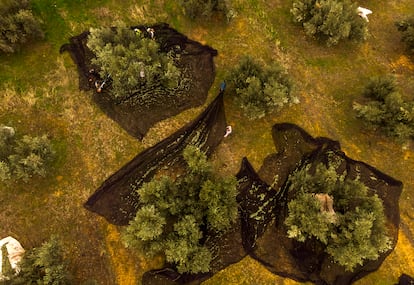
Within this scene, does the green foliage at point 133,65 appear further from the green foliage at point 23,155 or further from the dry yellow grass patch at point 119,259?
the dry yellow grass patch at point 119,259

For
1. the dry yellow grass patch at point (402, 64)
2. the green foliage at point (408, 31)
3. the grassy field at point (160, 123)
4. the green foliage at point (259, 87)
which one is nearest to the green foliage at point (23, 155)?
the grassy field at point (160, 123)

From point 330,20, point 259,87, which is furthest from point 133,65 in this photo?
point 330,20

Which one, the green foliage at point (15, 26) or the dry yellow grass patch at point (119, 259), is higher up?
the green foliage at point (15, 26)

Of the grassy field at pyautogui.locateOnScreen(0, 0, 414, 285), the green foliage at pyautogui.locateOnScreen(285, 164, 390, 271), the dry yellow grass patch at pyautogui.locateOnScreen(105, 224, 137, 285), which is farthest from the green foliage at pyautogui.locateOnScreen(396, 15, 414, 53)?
the dry yellow grass patch at pyautogui.locateOnScreen(105, 224, 137, 285)

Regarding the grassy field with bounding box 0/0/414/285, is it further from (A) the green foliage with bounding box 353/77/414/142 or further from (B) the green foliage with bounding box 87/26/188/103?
(B) the green foliage with bounding box 87/26/188/103

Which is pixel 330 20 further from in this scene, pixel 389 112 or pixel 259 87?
pixel 259 87

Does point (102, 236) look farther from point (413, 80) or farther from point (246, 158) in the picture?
point (413, 80)
